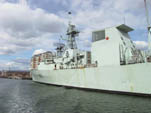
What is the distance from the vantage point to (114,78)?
40.2 ft

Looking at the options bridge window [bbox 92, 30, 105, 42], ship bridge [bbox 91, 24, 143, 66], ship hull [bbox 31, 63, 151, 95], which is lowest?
ship hull [bbox 31, 63, 151, 95]

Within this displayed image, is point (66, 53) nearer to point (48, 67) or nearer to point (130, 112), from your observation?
point (48, 67)

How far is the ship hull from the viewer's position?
1058 centimetres

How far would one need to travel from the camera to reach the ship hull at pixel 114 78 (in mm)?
10578

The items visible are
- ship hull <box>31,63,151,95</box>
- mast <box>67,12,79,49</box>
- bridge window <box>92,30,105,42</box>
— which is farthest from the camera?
mast <box>67,12,79,49</box>

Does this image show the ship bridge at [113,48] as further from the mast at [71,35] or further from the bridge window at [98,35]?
the mast at [71,35]

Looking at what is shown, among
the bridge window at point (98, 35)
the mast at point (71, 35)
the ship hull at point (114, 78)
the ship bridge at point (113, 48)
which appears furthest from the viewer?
the mast at point (71, 35)

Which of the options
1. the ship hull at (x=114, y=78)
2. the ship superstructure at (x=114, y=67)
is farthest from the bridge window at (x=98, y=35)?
the ship hull at (x=114, y=78)

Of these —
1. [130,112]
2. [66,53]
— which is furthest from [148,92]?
[66,53]

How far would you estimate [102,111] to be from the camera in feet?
24.9

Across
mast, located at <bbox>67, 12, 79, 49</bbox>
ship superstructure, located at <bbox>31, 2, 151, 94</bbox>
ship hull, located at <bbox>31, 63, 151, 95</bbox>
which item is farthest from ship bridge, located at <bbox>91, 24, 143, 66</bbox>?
mast, located at <bbox>67, 12, 79, 49</bbox>

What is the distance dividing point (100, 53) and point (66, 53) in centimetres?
828

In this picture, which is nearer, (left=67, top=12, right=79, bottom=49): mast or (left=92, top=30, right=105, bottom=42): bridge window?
(left=92, top=30, right=105, bottom=42): bridge window

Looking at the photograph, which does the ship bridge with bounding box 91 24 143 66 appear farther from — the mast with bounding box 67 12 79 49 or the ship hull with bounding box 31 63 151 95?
the mast with bounding box 67 12 79 49
